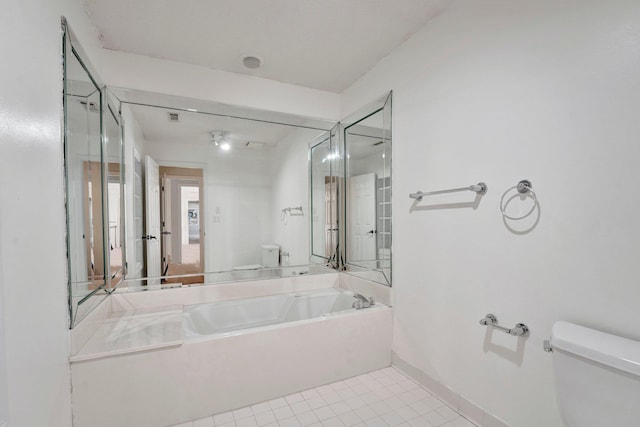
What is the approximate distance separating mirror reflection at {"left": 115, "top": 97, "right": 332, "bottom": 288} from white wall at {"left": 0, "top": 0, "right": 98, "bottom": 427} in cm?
104

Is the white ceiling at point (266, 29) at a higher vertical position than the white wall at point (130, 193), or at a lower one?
higher

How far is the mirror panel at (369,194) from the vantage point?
2295mm

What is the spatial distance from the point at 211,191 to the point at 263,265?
37.8 inches

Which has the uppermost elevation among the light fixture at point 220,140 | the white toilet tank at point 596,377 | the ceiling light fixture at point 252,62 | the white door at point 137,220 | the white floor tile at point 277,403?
the ceiling light fixture at point 252,62

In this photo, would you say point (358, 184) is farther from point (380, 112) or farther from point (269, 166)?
point (269, 166)

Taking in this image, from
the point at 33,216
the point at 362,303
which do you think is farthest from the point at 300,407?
the point at 33,216

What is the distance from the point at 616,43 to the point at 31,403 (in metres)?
2.53

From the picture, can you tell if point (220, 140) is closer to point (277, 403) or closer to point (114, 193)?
point (114, 193)

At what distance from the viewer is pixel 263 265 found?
9.52 feet

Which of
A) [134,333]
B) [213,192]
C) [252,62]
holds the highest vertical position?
[252,62]

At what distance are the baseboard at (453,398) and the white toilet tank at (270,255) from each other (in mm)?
1482

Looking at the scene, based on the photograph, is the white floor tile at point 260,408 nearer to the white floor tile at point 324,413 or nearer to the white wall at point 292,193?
the white floor tile at point 324,413

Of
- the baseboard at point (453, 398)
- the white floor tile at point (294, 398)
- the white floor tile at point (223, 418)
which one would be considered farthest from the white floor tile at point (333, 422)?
the baseboard at point (453, 398)

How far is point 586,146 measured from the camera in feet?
3.67
